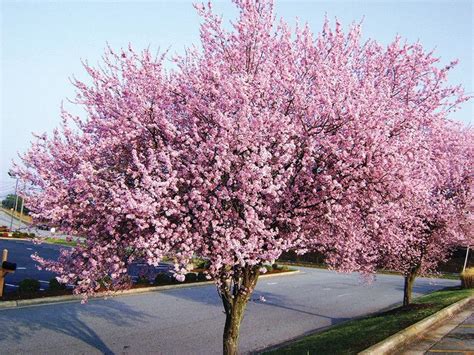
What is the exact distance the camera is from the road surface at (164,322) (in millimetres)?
11375

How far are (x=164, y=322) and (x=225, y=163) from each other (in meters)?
9.89

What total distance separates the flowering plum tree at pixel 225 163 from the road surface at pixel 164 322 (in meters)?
4.44

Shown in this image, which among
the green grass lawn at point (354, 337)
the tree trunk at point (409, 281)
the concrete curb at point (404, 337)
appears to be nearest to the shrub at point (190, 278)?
the tree trunk at point (409, 281)

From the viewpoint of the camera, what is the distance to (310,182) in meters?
6.78

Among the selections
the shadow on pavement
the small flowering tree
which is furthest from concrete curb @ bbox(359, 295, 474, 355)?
the shadow on pavement

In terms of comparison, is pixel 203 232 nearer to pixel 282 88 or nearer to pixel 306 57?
pixel 282 88

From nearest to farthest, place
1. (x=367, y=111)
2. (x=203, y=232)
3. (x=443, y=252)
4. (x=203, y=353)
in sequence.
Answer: (x=203, y=232)
(x=367, y=111)
(x=203, y=353)
(x=443, y=252)

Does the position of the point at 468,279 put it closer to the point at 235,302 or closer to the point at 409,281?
the point at 409,281

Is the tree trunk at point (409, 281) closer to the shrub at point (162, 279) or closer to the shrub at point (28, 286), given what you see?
the shrub at point (162, 279)

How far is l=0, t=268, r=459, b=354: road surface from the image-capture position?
11.4m

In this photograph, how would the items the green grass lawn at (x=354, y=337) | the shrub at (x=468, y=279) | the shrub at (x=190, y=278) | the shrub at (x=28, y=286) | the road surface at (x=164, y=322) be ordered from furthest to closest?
the shrub at (x=468, y=279) → the shrub at (x=190, y=278) → the shrub at (x=28, y=286) → the road surface at (x=164, y=322) → the green grass lawn at (x=354, y=337)

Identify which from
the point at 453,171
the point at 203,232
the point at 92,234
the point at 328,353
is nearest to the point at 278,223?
the point at 203,232

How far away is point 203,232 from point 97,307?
11831 mm

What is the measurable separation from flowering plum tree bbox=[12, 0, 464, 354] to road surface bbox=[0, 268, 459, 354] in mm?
4443
